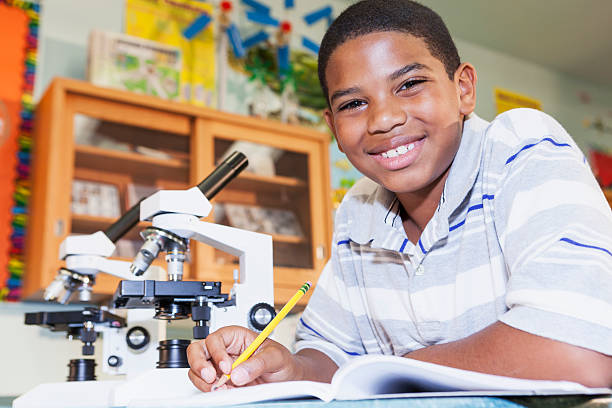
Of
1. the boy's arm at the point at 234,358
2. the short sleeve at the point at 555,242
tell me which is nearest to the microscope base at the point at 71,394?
the boy's arm at the point at 234,358

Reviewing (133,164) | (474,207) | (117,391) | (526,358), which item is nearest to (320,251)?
(133,164)

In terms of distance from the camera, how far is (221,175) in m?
1.11

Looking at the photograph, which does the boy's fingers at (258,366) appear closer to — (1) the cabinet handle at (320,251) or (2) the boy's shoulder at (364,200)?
(2) the boy's shoulder at (364,200)

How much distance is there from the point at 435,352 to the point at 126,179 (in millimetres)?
1958

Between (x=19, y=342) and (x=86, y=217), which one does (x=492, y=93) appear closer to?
(x=86, y=217)

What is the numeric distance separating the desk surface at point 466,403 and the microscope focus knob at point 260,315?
0.46 m

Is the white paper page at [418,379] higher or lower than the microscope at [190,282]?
lower

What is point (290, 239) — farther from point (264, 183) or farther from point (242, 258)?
point (242, 258)

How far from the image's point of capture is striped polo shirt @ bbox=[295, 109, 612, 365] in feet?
2.09

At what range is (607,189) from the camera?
3705 mm

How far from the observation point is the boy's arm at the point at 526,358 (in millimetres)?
592

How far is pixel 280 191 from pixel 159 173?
532 mm

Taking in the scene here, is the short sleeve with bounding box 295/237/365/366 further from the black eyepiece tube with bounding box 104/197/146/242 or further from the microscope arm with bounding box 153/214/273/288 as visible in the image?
the black eyepiece tube with bounding box 104/197/146/242

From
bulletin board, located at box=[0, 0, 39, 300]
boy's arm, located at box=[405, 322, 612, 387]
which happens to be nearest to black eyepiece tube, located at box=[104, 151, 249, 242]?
boy's arm, located at box=[405, 322, 612, 387]
